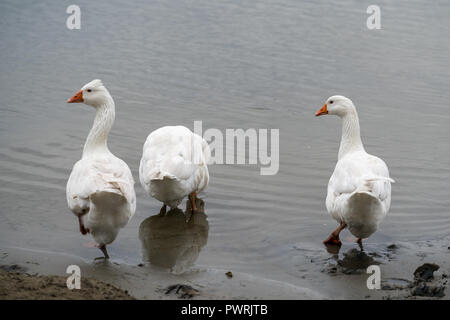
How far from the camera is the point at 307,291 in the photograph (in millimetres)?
5441

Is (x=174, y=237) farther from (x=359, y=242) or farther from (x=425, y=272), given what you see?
(x=425, y=272)

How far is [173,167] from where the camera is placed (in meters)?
6.88

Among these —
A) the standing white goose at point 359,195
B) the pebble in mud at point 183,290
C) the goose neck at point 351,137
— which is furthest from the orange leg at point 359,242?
the pebble in mud at point 183,290

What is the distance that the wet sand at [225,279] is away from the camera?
190 inches

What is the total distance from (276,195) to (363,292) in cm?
286

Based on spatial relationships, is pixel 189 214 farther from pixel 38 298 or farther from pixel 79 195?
pixel 38 298

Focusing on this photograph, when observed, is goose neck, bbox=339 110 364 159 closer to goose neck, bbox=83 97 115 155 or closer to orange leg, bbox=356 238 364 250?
orange leg, bbox=356 238 364 250

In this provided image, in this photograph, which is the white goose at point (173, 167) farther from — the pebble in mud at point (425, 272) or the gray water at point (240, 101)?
the pebble in mud at point (425, 272)

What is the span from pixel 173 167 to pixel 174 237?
807mm

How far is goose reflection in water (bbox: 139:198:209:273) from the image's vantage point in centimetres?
612

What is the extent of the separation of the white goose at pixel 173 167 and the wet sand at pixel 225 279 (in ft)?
3.88

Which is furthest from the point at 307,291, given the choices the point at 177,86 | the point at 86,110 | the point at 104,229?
the point at 177,86

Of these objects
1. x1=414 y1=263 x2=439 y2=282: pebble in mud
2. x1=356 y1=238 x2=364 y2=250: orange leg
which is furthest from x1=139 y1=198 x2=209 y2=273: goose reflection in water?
x1=414 y1=263 x2=439 y2=282: pebble in mud

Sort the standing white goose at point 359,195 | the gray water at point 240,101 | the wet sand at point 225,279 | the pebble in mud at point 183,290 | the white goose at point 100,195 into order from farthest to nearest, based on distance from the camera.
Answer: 1. the gray water at point 240,101
2. the standing white goose at point 359,195
3. the white goose at point 100,195
4. the pebble in mud at point 183,290
5. the wet sand at point 225,279
